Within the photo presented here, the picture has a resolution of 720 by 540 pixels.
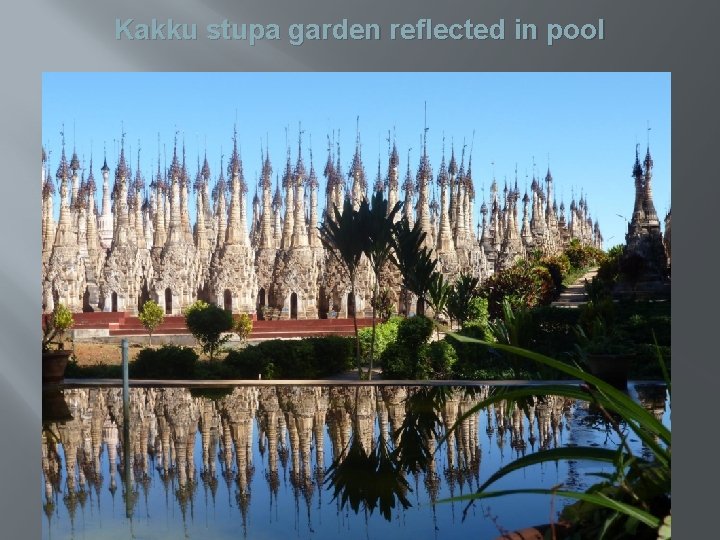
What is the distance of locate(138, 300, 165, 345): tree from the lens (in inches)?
619

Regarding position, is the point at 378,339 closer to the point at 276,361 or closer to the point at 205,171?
the point at 276,361

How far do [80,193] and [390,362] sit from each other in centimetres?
951

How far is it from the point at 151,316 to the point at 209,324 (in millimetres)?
2334

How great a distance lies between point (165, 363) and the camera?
39.9 feet

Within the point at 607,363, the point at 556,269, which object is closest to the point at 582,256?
the point at 556,269

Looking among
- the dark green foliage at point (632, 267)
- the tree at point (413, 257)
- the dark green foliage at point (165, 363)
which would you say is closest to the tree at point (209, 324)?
the dark green foliage at point (165, 363)

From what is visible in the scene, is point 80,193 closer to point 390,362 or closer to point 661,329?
point 390,362

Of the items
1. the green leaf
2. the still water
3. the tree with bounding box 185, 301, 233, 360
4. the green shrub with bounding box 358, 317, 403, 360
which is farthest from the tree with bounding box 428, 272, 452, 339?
the green leaf

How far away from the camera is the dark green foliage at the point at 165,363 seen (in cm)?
1212

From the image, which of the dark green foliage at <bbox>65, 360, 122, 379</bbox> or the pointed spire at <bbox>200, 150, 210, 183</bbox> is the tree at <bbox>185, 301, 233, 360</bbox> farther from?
the pointed spire at <bbox>200, 150, 210, 183</bbox>

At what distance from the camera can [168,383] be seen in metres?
11.1
